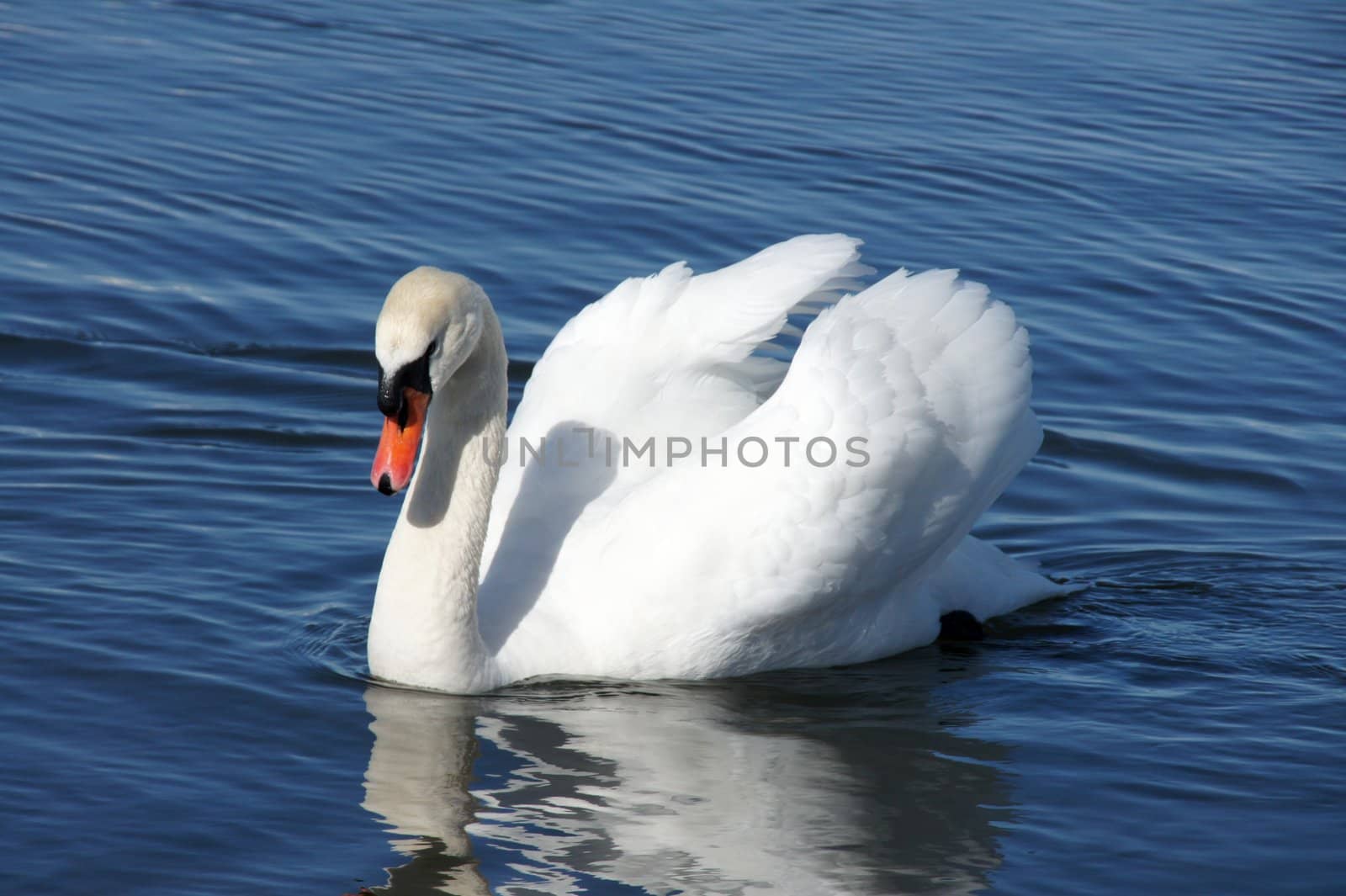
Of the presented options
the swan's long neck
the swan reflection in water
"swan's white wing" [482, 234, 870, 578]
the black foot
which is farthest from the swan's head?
the black foot

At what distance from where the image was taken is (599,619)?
675cm

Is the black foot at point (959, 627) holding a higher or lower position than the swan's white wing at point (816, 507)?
lower

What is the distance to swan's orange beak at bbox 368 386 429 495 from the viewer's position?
242 inches

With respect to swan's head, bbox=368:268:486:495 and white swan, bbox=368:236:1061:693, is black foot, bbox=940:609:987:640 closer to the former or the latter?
white swan, bbox=368:236:1061:693

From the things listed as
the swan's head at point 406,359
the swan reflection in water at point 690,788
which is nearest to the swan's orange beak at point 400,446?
the swan's head at point 406,359

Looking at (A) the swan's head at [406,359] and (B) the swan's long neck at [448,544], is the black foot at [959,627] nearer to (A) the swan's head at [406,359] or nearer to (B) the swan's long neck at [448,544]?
(B) the swan's long neck at [448,544]

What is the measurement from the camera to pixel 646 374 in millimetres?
7688

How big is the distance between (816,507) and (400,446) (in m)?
1.44

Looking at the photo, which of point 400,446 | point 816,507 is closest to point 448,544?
point 400,446

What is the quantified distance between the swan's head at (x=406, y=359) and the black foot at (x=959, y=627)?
Result: 2.46 m

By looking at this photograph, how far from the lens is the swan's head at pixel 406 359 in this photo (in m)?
6.13

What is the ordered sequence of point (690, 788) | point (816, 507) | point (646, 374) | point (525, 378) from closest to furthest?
point (690, 788) → point (816, 507) → point (646, 374) → point (525, 378)

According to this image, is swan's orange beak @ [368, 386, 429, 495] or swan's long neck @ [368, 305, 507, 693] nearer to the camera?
swan's orange beak @ [368, 386, 429, 495]

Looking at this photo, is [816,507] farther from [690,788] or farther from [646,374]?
[646,374]
